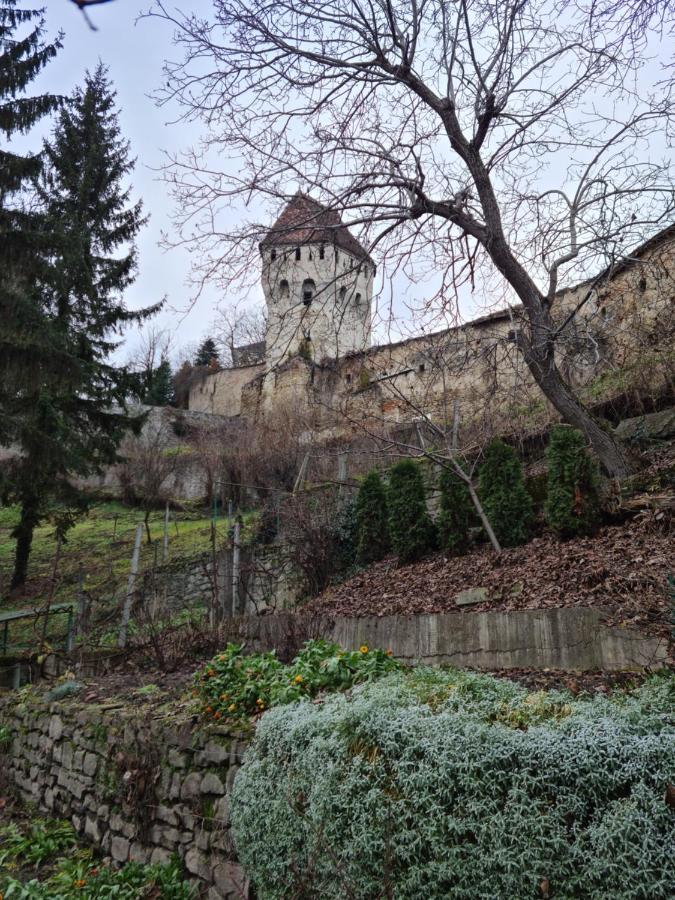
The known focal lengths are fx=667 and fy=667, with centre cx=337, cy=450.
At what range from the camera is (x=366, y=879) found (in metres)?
2.80

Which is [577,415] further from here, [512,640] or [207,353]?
[207,353]

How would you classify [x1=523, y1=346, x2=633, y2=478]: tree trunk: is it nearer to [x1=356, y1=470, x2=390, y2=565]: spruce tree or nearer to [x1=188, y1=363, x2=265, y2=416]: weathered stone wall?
[x1=356, y1=470, x2=390, y2=565]: spruce tree

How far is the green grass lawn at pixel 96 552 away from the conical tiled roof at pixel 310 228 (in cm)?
572

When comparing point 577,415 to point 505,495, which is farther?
point 505,495

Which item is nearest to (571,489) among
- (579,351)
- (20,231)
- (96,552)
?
(579,351)

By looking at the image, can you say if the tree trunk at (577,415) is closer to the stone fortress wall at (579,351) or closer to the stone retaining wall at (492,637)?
the stone fortress wall at (579,351)

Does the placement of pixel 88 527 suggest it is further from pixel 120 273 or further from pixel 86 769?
pixel 86 769

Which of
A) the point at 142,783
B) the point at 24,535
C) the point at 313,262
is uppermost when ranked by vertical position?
the point at 313,262


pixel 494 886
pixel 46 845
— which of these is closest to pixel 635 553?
pixel 494 886

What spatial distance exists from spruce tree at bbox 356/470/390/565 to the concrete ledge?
304 centimetres

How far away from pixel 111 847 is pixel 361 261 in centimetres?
607

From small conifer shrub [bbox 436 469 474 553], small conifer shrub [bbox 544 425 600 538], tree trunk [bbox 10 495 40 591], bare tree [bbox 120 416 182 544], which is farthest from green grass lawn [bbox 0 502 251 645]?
small conifer shrub [bbox 544 425 600 538]

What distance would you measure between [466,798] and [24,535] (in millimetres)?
13577

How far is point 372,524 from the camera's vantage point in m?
9.80
